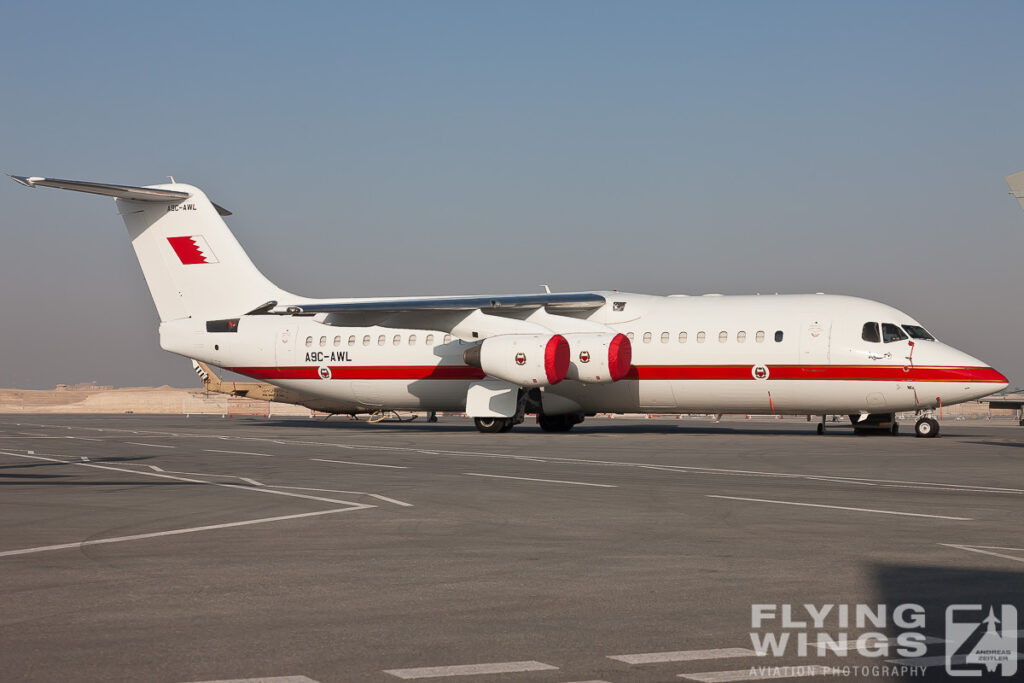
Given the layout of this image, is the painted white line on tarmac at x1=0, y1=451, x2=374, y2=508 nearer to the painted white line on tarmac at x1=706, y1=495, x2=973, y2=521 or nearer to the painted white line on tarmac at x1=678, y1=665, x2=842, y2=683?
the painted white line on tarmac at x1=706, y1=495, x2=973, y2=521

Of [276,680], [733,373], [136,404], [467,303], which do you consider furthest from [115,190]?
[136,404]

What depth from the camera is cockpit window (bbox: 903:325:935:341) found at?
1249 inches

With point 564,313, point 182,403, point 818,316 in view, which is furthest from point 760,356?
point 182,403

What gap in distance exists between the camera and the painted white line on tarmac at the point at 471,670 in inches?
215

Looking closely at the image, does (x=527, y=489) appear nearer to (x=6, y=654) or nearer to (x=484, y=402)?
(x=6, y=654)

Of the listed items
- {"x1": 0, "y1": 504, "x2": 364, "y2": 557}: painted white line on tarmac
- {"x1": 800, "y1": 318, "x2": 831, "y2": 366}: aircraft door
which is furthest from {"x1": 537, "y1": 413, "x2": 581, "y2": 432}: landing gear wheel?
{"x1": 0, "y1": 504, "x2": 364, "y2": 557}: painted white line on tarmac

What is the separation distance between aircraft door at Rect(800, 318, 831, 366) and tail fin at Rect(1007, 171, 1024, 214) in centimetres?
1038

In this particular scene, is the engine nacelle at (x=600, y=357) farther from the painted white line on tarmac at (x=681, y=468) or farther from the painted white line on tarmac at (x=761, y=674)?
the painted white line on tarmac at (x=761, y=674)

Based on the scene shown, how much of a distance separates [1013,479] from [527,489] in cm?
787

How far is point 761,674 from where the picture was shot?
5.51m

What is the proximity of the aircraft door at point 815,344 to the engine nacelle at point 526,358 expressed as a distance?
7104 mm

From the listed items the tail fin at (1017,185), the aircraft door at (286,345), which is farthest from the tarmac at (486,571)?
the aircraft door at (286,345)

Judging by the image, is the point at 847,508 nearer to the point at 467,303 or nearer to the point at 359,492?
the point at 359,492

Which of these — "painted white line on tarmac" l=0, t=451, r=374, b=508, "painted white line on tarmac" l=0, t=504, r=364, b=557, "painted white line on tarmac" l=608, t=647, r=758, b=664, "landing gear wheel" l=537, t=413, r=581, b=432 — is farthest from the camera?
"landing gear wheel" l=537, t=413, r=581, b=432
